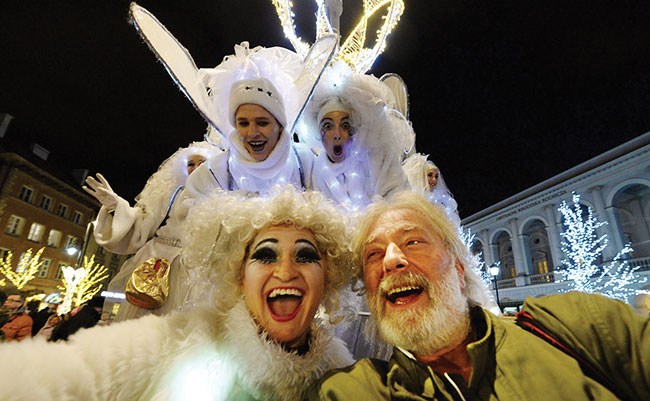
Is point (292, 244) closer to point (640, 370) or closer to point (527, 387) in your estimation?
point (527, 387)

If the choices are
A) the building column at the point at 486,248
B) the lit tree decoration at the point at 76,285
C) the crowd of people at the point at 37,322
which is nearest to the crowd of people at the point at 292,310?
the crowd of people at the point at 37,322

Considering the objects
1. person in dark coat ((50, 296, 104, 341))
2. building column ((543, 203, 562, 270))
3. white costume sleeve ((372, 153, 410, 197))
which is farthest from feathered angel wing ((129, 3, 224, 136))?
building column ((543, 203, 562, 270))

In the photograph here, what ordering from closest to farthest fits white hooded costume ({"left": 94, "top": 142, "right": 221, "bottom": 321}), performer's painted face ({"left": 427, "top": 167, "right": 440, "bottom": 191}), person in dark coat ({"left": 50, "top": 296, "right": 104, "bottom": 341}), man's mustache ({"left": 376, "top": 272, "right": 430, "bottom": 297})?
man's mustache ({"left": 376, "top": 272, "right": 430, "bottom": 297}) < white hooded costume ({"left": 94, "top": 142, "right": 221, "bottom": 321}) < performer's painted face ({"left": 427, "top": 167, "right": 440, "bottom": 191}) < person in dark coat ({"left": 50, "top": 296, "right": 104, "bottom": 341})

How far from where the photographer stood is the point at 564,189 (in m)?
20.3

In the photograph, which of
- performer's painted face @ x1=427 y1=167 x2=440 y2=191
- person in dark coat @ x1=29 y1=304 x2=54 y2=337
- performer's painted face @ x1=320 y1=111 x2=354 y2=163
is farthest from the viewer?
person in dark coat @ x1=29 y1=304 x2=54 y2=337

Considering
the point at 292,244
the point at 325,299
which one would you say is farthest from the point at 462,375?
the point at 292,244

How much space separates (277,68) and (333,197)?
4.78 feet

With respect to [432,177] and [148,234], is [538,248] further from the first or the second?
[148,234]

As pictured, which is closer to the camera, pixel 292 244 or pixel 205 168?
pixel 292 244

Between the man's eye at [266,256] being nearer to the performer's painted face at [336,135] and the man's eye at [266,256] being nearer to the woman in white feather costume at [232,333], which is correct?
the woman in white feather costume at [232,333]

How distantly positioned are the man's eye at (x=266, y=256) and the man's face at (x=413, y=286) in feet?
1.91

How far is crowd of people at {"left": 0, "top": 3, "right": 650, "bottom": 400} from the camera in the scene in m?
1.34

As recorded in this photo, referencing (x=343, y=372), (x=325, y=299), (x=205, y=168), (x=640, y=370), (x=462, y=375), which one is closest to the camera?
(x=640, y=370)

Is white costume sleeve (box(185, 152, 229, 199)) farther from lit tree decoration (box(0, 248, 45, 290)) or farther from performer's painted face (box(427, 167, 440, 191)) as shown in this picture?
lit tree decoration (box(0, 248, 45, 290))
